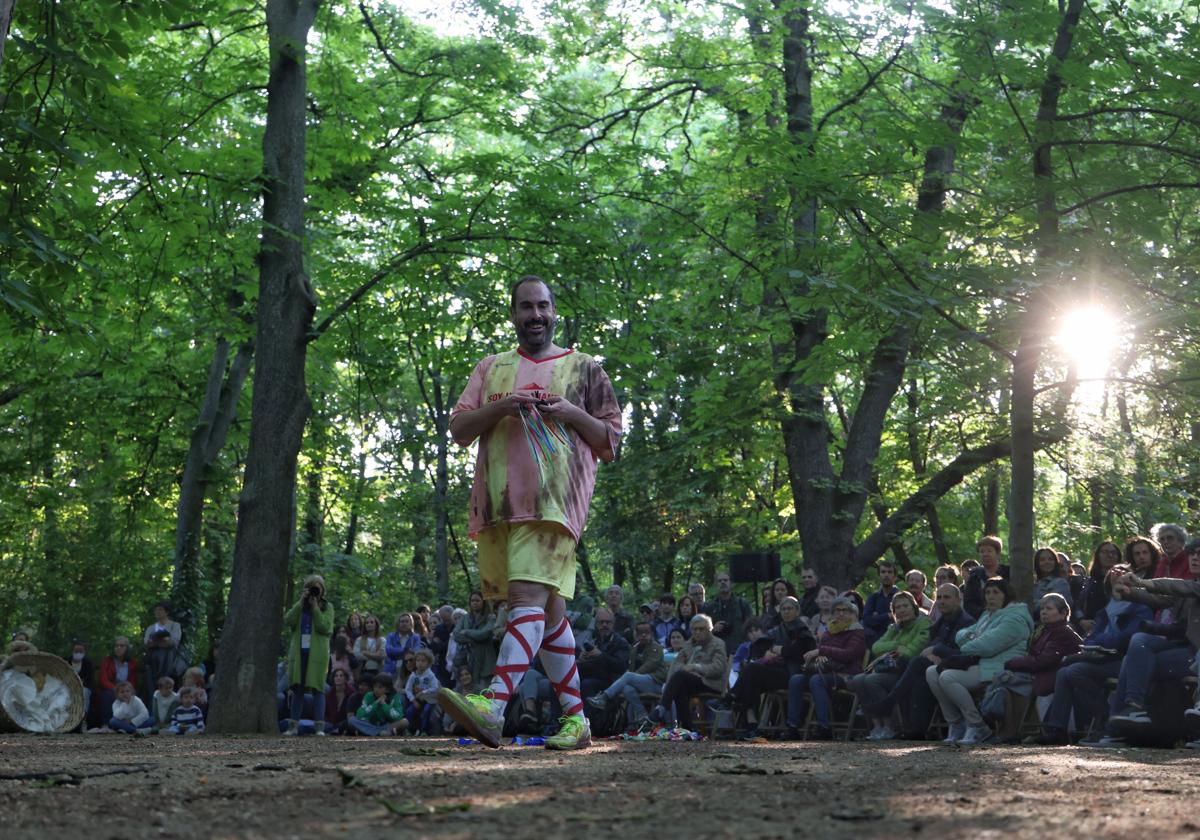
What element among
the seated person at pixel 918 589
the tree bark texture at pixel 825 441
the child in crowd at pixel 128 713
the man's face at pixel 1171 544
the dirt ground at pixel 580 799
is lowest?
the child in crowd at pixel 128 713

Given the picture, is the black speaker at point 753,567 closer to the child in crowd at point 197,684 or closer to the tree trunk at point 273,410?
the tree trunk at point 273,410

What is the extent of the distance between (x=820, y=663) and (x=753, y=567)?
11.7 ft

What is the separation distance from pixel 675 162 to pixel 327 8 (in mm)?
7493

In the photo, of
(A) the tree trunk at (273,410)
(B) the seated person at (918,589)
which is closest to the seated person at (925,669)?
(B) the seated person at (918,589)

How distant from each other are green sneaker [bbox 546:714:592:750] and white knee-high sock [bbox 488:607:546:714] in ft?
1.30

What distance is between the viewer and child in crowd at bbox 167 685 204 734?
737 inches

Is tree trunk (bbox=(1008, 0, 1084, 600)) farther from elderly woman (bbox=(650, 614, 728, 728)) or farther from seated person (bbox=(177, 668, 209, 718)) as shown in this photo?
seated person (bbox=(177, 668, 209, 718))

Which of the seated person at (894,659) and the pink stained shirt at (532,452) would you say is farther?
the seated person at (894,659)

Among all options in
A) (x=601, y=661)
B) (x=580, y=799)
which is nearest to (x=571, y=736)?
(x=580, y=799)

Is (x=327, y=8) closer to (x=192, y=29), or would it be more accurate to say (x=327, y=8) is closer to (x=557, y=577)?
(x=192, y=29)

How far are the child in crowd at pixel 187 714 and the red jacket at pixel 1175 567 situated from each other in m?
12.0

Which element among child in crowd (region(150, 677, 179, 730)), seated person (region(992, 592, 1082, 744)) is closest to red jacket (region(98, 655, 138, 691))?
child in crowd (region(150, 677, 179, 730))

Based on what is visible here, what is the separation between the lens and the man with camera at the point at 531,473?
7340 millimetres

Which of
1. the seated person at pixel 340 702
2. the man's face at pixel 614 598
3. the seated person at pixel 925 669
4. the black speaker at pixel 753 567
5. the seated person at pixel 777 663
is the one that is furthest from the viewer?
the seated person at pixel 340 702
